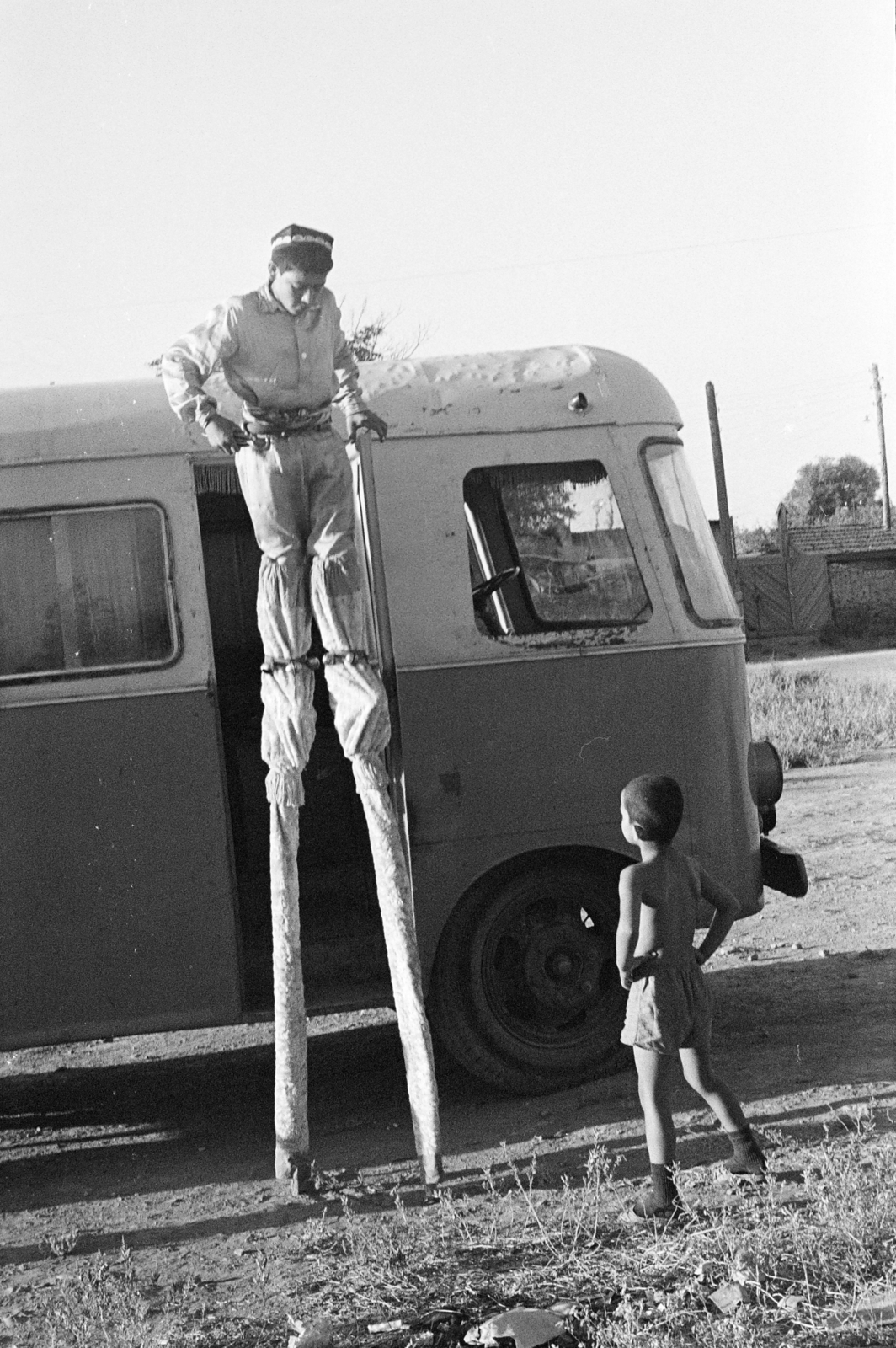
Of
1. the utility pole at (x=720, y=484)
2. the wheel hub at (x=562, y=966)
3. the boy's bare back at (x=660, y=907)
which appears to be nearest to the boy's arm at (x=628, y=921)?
the boy's bare back at (x=660, y=907)

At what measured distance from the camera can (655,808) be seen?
4.59 metres

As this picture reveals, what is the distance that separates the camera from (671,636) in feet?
20.5

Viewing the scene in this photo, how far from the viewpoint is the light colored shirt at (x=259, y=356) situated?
509cm

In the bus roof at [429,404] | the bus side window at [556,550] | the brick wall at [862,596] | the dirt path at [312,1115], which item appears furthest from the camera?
the brick wall at [862,596]

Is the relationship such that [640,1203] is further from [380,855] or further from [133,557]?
[133,557]

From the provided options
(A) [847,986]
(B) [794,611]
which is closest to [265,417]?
(A) [847,986]

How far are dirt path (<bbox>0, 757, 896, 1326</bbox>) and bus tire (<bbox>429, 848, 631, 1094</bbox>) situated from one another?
18 cm

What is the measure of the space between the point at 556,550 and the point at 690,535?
62 centimetres

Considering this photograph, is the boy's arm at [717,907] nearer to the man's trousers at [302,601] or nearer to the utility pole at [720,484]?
the man's trousers at [302,601]

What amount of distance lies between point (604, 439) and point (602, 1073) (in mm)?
2704

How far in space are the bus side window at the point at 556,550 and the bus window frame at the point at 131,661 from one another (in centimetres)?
128

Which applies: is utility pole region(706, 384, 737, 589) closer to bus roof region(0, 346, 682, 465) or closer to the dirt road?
the dirt road

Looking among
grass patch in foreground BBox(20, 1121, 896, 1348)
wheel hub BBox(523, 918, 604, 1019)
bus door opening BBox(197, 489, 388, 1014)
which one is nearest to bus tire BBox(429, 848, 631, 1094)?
wheel hub BBox(523, 918, 604, 1019)

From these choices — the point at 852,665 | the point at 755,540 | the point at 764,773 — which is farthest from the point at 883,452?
the point at 764,773
